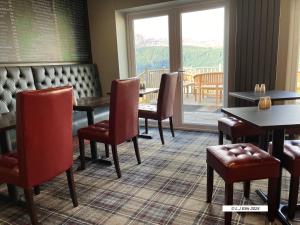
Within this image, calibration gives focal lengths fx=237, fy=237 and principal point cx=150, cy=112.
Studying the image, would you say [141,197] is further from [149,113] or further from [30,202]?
[149,113]

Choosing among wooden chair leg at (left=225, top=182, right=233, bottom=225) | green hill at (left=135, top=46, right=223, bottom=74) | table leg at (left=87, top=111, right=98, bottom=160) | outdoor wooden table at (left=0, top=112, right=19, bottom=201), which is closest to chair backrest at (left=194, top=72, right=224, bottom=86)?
green hill at (left=135, top=46, right=223, bottom=74)

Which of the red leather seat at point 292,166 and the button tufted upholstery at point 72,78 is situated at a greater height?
the button tufted upholstery at point 72,78

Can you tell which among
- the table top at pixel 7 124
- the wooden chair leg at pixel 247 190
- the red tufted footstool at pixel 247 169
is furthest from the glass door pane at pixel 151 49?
the red tufted footstool at pixel 247 169

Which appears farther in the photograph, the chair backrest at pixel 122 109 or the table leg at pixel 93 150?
the table leg at pixel 93 150

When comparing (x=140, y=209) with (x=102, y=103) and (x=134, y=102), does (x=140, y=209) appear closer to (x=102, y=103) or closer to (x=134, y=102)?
(x=134, y=102)

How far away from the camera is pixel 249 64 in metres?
3.21

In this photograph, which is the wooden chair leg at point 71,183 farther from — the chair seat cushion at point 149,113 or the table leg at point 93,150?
the chair seat cushion at point 149,113

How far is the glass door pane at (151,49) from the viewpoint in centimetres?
395

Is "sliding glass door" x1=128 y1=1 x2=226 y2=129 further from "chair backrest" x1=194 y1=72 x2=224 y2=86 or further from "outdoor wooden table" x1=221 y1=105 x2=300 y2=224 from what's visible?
"outdoor wooden table" x1=221 y1=105 x2=300 y2=224

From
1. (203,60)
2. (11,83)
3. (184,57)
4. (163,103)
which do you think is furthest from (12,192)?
(203,60)

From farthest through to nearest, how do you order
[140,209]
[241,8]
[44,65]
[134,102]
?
1. [44,65]
2. [241,8]
3. [134,102]
4. [140,209]

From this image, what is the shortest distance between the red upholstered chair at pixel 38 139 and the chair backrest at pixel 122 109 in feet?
1.80

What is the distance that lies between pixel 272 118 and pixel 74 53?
11.1ft

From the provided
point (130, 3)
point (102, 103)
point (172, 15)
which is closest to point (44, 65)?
point (102, 103)
